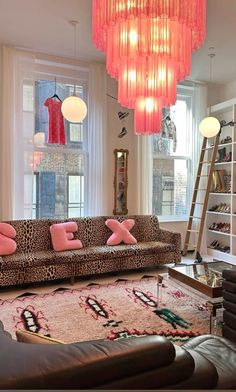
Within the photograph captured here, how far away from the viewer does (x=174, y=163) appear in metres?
5.60

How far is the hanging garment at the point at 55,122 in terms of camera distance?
179 inches

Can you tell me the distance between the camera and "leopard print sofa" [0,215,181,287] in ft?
11.4

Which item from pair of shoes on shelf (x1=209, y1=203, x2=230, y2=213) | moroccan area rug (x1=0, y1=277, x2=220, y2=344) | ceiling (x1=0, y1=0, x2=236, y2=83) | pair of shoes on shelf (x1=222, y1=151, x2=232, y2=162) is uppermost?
ceiling (x1=0, y1=0, x2=236, y2=83)

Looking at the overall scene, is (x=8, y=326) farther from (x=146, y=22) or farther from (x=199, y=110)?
(x=199, y=110)

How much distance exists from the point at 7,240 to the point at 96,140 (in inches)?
80.7

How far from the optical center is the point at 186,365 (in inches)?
35.6

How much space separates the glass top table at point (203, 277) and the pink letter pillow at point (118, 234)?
1.29 m

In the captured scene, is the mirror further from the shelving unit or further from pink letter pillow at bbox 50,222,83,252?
the shelving unit

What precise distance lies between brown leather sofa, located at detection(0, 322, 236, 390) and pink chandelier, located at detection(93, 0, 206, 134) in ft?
6.04

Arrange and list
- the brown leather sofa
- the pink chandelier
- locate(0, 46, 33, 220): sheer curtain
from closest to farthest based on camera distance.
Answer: the brown leather sofa
the pink chandelier
locate(0, 46, 33, 220): sheer curtain

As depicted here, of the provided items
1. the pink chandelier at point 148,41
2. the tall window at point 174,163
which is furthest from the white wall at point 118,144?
the pink chandelier at point 148,41

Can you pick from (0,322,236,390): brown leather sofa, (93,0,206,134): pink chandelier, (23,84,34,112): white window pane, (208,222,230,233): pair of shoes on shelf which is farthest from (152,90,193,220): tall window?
(0,322,236,390): brown leather sofa

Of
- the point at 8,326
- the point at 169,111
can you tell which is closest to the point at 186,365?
the point at 8,326

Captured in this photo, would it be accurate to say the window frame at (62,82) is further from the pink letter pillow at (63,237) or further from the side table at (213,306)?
the side table at (213,306)
